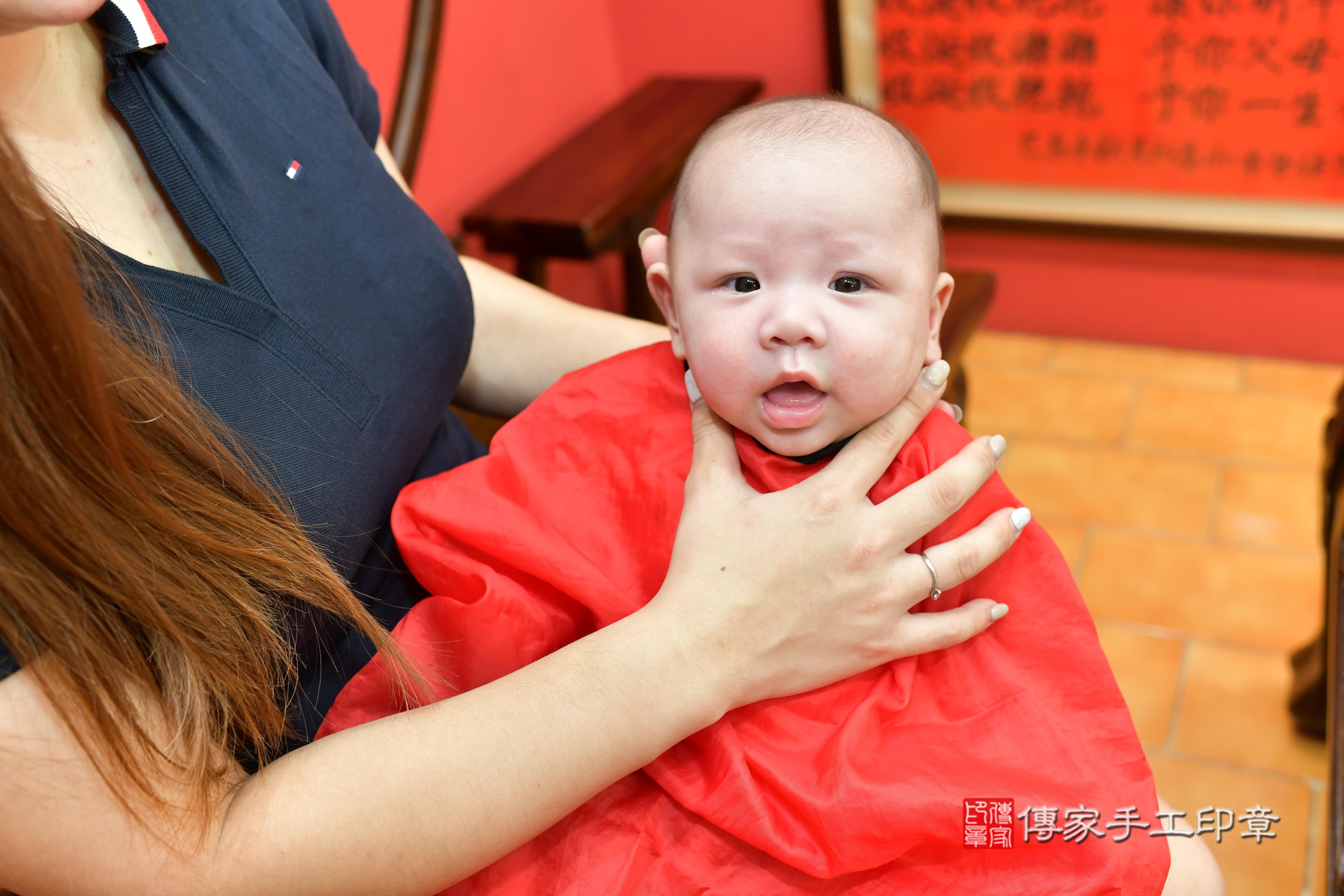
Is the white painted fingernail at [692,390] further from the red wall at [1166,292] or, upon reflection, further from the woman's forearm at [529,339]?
the red wall at [1166,292]

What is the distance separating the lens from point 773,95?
2686mm

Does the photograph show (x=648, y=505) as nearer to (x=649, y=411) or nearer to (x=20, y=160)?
(x=649, y=411)

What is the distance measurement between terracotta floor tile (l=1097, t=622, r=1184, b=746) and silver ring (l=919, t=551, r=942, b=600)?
1152 millimetres

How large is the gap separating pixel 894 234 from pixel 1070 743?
418mm

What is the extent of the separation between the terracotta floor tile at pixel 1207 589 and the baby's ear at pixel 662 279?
1.43 metres

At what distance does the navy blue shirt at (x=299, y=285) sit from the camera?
2.61 feet

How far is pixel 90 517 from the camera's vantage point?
24.7 inches

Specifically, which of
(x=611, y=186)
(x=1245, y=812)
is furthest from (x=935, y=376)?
(x=611, y=186)

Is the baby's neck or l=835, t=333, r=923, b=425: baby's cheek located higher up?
l=835, t=333, r=923, b=425: baby's cheek

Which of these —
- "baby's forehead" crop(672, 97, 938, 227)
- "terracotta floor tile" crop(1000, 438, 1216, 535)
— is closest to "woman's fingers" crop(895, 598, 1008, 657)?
"baby's forehead" crop(672, 97, 938, 227)

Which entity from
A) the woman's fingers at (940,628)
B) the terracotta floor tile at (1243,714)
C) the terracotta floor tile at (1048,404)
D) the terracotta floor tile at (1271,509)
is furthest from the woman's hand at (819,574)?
the terracotta floor tile at (1048,404)

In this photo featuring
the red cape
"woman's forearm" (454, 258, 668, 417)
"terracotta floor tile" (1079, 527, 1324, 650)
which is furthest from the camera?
"terracotta floor tile" (1079, 527, 1324, 650)

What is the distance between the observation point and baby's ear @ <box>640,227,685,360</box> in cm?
92

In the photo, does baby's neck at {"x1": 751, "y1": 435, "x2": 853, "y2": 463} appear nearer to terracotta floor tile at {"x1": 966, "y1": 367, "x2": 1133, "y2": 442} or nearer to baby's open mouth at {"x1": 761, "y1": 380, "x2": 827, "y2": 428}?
baby's open mouth at {"x1": 761, "y1": 380, "x2": 827, "y2": 428}
